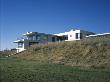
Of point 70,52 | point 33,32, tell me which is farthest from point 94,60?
point 33,32

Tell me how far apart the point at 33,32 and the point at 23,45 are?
6398 mm

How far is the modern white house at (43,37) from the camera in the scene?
66562 mm

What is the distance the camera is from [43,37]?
72.7 m

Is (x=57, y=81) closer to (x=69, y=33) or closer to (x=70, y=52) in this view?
(x=70, y=52)

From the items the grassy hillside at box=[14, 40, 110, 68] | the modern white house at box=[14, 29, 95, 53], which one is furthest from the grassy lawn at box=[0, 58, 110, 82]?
the modern white house at box=[14, 29, 95, 53]

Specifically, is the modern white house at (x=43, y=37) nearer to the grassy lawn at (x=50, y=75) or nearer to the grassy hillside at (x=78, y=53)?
the grassy hillside at (x=78, y=53)

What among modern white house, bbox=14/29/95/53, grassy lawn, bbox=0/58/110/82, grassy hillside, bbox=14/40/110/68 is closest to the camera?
grassy lawn, bbox=0/58/110/82

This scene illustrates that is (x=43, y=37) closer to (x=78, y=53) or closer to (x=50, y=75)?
(x=78, y=53)

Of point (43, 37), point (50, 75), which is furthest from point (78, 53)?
point (43, 37)

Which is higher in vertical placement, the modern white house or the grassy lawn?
the modern white house

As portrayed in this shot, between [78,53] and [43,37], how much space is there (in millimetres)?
32141

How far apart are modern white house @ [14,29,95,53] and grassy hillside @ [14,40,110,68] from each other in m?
12.4

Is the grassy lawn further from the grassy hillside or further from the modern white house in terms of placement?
the modern white house

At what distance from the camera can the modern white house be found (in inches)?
2621
